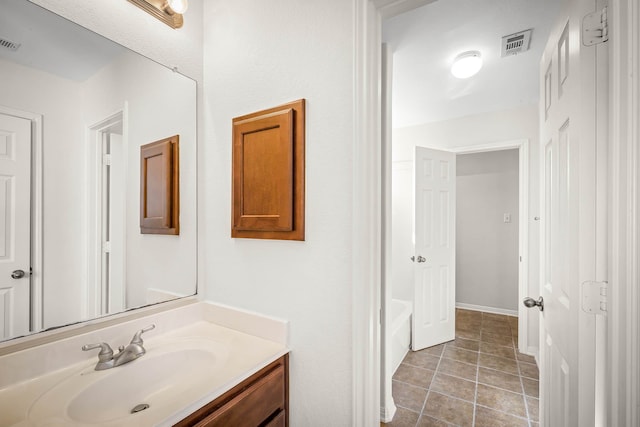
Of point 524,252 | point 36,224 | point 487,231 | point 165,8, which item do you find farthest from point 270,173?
point 487,231

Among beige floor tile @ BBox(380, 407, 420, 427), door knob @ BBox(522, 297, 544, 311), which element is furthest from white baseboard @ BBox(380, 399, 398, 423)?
door knob @ BBox(522, 297, 544, 311)

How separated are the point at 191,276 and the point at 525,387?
2.53 meters

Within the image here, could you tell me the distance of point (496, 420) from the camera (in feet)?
5.73

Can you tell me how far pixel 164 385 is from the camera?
1031mm

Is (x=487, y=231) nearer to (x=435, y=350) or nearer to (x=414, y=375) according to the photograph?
(x=435, y=350)

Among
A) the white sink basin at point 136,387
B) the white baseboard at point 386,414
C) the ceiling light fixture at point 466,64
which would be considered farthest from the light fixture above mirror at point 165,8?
the white baseboard at point 386,414

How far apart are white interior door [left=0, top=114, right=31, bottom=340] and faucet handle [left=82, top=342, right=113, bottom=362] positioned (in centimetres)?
18

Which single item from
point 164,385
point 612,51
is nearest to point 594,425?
point 612,51

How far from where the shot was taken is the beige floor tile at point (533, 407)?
1.77 m

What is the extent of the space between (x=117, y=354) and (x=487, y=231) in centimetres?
421

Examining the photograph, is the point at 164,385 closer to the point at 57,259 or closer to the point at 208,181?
the point at 57,259

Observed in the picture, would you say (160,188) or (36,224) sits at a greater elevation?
(160,188)

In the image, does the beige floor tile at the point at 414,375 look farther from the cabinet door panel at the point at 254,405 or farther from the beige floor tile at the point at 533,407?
the cabinet door panel at the point at 254,405

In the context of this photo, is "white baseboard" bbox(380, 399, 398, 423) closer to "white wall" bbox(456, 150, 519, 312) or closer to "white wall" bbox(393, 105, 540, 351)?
"white wall" bbox(393, 105, 540, 351)
